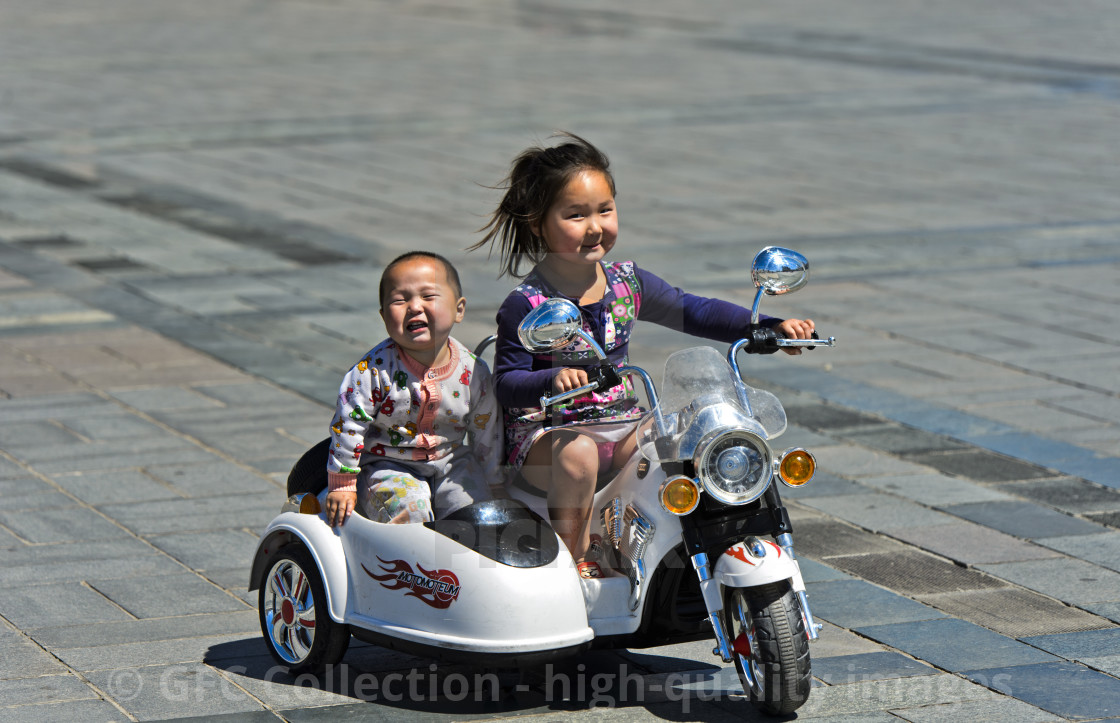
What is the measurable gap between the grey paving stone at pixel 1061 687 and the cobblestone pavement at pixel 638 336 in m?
0.01

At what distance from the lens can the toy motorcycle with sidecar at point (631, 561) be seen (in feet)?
11.2

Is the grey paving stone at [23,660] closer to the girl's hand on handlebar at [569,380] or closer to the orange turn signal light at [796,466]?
the girl's hand on handlebar at [569,380]

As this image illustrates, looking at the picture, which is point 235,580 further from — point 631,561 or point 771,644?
point 771,644

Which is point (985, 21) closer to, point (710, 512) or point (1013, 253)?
point (1013, 253)

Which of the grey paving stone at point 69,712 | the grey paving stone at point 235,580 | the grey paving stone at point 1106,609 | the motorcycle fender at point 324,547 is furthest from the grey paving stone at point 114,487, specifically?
the grey paving stone at point 1106,609

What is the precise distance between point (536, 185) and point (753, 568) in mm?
1098

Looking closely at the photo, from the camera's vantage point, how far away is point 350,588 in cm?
376

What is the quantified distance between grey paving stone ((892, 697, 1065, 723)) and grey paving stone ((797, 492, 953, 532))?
55.5 inches

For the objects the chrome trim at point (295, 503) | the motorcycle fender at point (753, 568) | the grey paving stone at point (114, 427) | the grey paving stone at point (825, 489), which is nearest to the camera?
the motorcycle fender at point (753, 568)

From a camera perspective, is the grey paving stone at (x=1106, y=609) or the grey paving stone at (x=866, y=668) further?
the grey paving stone at (x=1106, y=609)

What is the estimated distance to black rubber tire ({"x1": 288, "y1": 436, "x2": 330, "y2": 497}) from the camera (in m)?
3.97

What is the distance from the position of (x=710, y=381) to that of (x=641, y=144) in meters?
10.3

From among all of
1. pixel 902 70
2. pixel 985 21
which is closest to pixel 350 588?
pixel 902 70

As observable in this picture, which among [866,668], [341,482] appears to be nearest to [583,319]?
[341,482]
